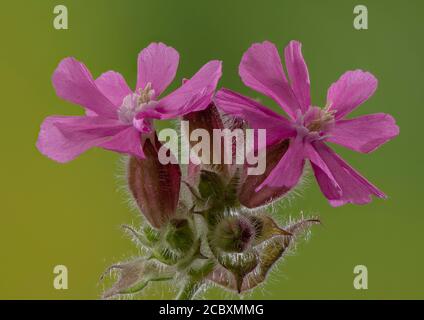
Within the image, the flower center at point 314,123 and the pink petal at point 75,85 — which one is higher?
the pink petal at point 75,85

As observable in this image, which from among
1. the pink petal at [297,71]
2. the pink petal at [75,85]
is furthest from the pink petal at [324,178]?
the pink petal at [75,85]

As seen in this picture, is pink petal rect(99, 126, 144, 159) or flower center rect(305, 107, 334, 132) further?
flower center rect(305, 107, 334, 132)

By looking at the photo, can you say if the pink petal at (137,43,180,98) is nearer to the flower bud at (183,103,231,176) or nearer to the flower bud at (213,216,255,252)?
the flower bud at (183,103,231,176)

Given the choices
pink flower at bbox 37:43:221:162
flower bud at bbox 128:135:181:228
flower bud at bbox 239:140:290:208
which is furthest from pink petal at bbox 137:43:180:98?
flower bud at bbox 239:140:290:208

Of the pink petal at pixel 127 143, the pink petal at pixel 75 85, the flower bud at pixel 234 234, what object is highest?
the pink petal at pixel 75 85

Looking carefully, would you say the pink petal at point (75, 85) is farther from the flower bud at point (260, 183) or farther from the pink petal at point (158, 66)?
the flower bud at point (260, 183)

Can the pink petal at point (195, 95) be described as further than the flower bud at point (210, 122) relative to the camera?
No
